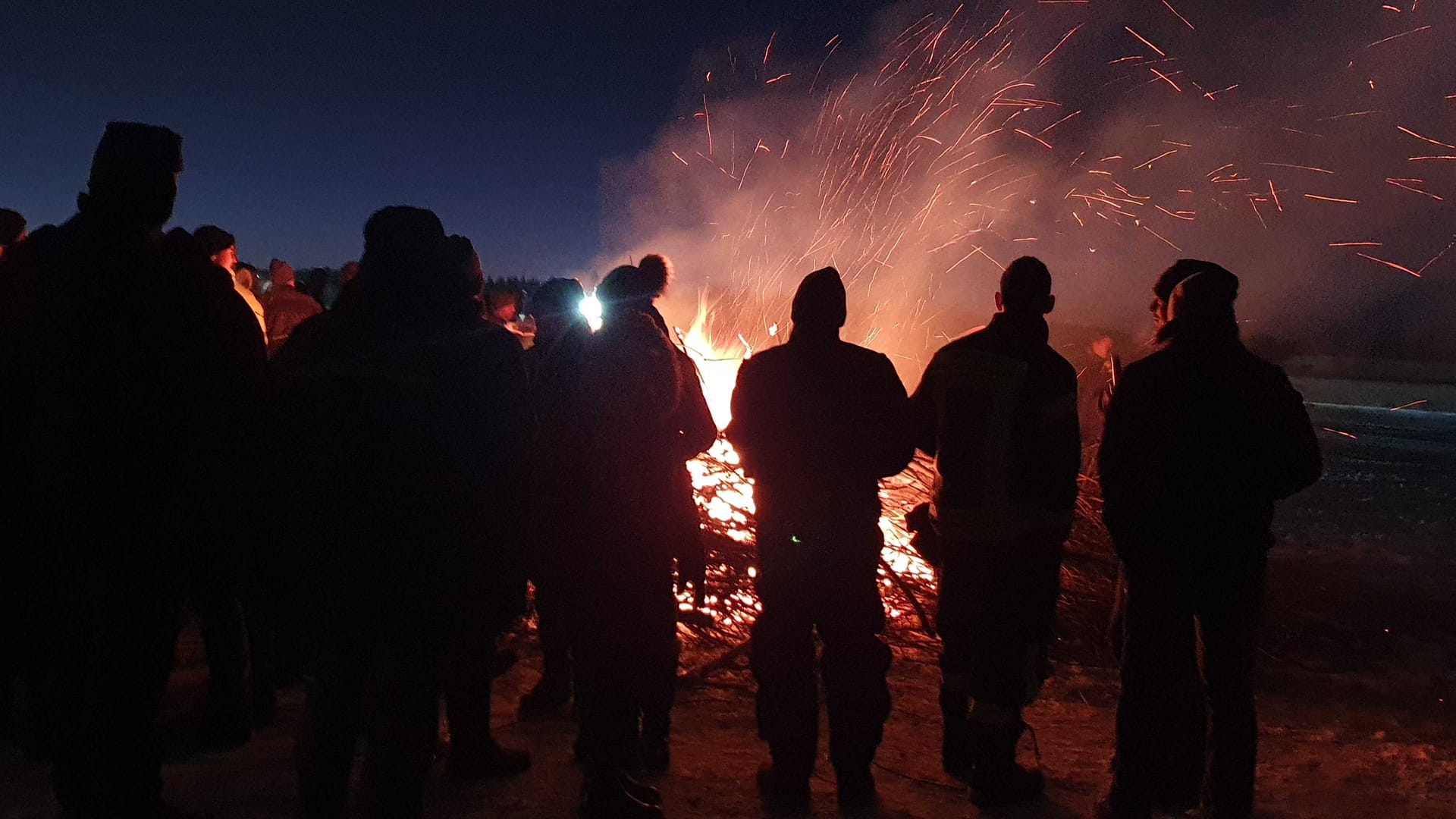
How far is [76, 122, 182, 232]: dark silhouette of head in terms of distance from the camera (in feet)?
7.75

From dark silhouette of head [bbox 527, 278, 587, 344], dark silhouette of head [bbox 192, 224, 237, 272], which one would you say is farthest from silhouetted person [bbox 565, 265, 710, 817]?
dark silhouette of head [bbox 192, 224, 237, 272]

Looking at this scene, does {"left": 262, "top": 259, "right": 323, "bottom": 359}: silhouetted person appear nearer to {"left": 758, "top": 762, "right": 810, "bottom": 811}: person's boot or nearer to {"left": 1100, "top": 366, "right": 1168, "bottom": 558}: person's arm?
{"left": 758, "top": 762, "right": 810, "bottom": 811}: person's boot

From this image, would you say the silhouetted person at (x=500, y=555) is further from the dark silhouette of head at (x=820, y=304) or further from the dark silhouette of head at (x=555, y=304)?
the dark silhouette of head at (x=555, y=304)

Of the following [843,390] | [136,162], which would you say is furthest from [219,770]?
[843,390]

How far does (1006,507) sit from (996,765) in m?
1.03

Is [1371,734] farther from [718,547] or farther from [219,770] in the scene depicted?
[219,770]

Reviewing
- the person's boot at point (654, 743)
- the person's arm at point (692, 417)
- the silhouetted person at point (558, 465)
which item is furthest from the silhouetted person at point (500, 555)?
the person's boot at point (654, 743)

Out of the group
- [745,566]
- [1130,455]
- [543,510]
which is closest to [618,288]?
[543,510]

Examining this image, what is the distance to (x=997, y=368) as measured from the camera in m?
3.32

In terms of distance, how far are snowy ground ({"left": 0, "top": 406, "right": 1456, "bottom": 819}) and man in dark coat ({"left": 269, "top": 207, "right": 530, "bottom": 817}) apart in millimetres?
840

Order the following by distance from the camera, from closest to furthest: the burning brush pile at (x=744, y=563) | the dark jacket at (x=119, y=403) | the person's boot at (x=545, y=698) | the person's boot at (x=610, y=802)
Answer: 1. the dark jacket at (x=119, y=403)
2. the person's boot at (x=610, y=802)
3. the person's boot at (x=545, y=698)
4. the burning brush pile at (x=744, y=563)

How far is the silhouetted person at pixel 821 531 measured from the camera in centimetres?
323

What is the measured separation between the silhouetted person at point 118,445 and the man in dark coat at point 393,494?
0.25 metres

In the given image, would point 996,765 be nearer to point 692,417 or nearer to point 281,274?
point 692,417
